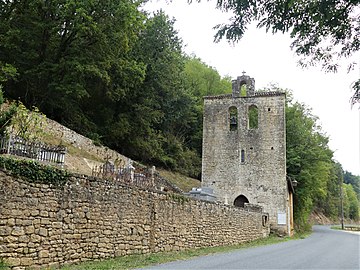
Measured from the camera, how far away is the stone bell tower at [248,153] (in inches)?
1015

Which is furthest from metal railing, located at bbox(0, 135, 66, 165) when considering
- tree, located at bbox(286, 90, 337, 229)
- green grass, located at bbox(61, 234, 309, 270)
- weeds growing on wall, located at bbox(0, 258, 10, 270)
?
tree, located at bbox(286, 90, 337, 229)

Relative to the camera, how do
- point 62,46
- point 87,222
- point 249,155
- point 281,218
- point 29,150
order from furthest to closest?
point 249,155, point 281,218, point 62,46, point 29,150, point 87,222

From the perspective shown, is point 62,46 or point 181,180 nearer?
point 62,46

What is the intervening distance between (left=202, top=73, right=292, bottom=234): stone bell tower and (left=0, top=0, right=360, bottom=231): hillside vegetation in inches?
144

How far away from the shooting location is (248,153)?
27.1m

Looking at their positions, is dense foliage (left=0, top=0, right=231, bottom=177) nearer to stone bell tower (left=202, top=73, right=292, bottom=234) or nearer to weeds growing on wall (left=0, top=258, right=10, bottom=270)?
stone bell tower (left=202, top=73, right=292, bottom=234)

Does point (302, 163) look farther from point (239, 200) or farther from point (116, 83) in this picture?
point (116, 83)

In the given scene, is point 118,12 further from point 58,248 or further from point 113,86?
point 58,248

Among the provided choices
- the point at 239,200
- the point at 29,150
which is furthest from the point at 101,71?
the point at 239,200

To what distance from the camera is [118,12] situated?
76.3 feet

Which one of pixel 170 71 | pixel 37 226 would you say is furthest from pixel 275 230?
pixel 37 226

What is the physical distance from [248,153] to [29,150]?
18.3 meters

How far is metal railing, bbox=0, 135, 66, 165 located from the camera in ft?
35.8

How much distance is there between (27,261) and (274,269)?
17.8 ft
